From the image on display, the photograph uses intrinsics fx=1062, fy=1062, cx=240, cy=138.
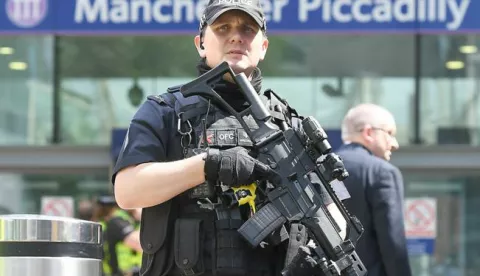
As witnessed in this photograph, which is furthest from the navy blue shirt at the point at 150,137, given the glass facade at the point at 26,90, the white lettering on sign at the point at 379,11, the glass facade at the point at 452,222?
the glass facade at the point at 26,90

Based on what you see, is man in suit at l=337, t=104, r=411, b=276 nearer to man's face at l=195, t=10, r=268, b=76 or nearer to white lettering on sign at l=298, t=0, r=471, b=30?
man's face at l=195, t=10, r=268, b=76

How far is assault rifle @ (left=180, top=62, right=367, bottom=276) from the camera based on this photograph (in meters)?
3.07

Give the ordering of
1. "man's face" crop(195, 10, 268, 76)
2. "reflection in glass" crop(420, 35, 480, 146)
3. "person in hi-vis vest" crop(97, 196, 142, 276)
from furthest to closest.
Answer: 1. "reflection in glass" crop(420, 35, 480, 146)
2. "person in hi-vis vest" crop(97, 196, 142, 276)
3. "man's face" crop(195, 10, 268, 76)

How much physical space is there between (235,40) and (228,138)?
1.00ft

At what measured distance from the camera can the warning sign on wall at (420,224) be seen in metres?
10.9

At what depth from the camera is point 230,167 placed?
9.82ft

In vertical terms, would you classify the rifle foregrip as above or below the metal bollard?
above

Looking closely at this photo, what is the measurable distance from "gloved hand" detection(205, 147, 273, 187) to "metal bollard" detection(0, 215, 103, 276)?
0.51 meters

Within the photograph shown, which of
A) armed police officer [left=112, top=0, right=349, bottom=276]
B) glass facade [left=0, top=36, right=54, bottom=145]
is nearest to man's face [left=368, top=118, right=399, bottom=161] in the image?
armed police officer [left=112, top=0, right=349, bottom=276]

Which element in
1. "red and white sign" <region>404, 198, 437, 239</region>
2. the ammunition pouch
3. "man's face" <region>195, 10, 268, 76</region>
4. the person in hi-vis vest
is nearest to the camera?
the ammunition pouch

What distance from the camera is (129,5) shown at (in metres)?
11.2

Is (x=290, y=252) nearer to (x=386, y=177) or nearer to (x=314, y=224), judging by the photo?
(x=314, y=224)

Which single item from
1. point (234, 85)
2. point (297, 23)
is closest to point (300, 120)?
point (234, 85)

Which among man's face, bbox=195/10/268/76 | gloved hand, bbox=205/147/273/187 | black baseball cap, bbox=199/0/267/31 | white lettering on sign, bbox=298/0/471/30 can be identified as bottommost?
gloved hand, bbox=205/147/273/187
